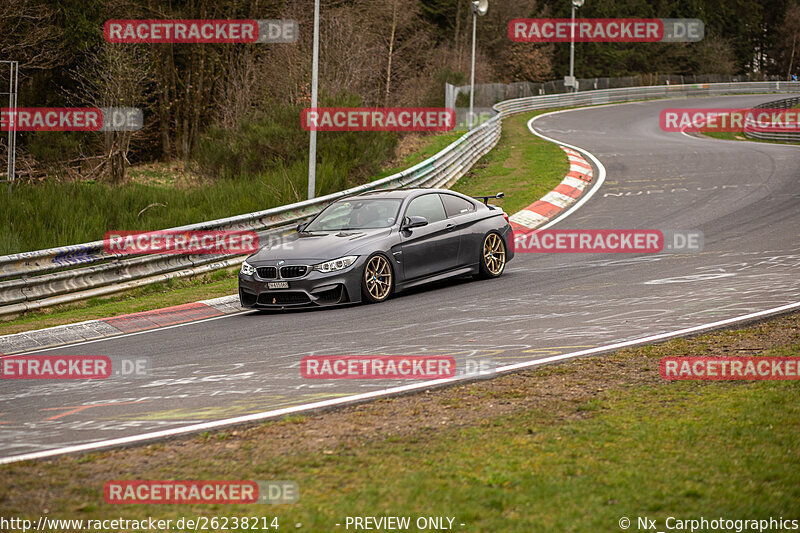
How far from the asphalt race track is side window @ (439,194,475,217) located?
1083 millimetres

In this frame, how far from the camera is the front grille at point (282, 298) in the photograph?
11.8 m

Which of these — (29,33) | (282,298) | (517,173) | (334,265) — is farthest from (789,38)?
(282,298)

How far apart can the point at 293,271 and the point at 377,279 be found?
1.13 meters

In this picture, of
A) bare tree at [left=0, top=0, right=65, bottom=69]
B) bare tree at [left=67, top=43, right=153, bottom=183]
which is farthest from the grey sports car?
bare tree at [left=0, top=0, right=65, bottom=69]

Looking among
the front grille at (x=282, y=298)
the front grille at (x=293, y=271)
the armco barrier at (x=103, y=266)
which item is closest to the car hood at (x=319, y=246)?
the front grille at (x=293, y=271)

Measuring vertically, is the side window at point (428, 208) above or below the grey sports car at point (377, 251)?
above

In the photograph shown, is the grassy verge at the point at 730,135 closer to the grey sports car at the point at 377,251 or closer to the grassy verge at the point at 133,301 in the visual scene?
the grey sports car at the point at 377,251

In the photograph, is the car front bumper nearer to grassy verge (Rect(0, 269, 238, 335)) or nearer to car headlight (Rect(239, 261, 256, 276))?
car headlight (Rect(239, 261, 256, 276))

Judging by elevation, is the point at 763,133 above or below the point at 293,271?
above

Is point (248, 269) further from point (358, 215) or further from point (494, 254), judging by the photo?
point (494, 254)

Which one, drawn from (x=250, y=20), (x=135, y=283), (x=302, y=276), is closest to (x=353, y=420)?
(x=302, y=276)

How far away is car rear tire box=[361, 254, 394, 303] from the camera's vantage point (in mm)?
11953

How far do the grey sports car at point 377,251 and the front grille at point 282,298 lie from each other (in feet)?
0.04

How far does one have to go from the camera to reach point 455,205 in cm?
1366
